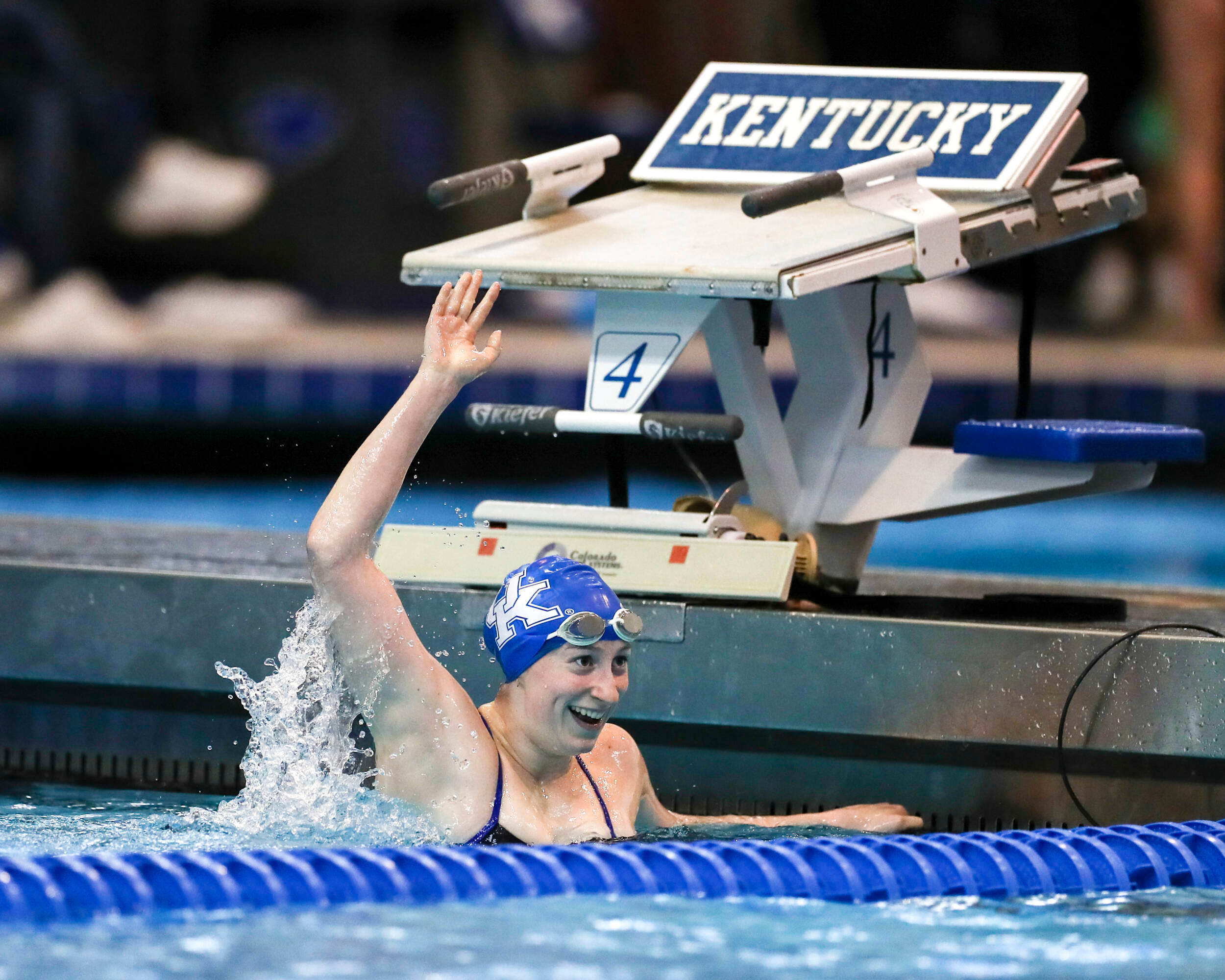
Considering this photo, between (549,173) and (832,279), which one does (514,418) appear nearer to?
(549,173)

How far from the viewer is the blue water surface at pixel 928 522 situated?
330 inches

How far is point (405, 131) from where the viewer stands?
519 inches

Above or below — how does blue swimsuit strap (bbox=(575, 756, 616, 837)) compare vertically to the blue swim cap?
below

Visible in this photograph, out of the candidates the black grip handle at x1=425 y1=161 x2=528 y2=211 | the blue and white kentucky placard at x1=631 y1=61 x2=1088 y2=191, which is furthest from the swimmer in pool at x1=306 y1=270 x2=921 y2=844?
the blue and white kentucky placard at x1=631 y1=61 x2=1088 y2=191

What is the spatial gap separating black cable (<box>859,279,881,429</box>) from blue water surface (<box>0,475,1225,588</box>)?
4.00 m

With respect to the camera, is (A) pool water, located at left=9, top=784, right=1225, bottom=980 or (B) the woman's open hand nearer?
(A) pool water, located at left=9, top=784, right=1225, bottom=980

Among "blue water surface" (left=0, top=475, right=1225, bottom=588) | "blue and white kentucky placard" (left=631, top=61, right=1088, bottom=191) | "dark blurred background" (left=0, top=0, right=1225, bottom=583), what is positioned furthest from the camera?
"dark blurred background" (left=0, top=0, right=1225, bottom=583)

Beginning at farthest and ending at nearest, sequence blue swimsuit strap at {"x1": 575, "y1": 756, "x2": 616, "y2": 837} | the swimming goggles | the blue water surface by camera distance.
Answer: the blue water surface
blue swimsuit strap at {"x1": 575, "y1": 756, "x2": 616, "y2": 837}
the swimming goggles

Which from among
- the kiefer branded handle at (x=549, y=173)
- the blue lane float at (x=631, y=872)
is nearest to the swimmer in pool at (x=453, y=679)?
the blue lane float at (x=631, y=872)

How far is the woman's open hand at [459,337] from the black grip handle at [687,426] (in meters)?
Answer: 0.92

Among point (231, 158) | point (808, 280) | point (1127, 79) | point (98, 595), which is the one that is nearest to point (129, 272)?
point (231, 158)

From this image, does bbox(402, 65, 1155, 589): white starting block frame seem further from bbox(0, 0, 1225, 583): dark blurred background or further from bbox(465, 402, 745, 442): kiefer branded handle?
bbox(0, 0, 1225, 583): dark blurred background

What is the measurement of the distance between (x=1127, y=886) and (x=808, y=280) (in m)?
1.24

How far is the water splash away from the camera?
314 cm
